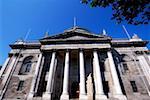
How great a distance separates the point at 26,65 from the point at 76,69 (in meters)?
9.04

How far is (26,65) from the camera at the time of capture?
94.2 feet

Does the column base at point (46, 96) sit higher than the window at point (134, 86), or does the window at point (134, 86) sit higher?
the window at point (134, 86)

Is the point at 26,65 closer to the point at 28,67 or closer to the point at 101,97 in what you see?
the point at 28,67

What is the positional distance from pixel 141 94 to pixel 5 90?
20522 mm

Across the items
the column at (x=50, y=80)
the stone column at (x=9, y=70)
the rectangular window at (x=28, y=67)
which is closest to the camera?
the column at (x=50, y=80)

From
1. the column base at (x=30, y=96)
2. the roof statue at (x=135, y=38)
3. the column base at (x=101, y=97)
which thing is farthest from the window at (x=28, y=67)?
the roof statue at (x=135, y=38)

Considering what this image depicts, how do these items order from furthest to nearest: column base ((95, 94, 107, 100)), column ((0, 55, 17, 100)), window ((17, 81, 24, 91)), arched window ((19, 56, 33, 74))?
1. arched window ((19, 56, 33, 74))
2. window ((17, 81, 24, 91))
3. column ((0, 55, 17, 100))
4. column base ((95, 94, 107, 100))

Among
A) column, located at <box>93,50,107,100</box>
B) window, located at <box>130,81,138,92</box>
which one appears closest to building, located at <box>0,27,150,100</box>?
column, located at <box>93,50,107,100</box>

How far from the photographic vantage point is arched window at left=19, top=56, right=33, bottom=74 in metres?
27.8

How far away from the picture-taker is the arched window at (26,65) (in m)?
27.8

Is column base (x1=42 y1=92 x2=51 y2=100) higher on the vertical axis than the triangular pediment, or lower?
lower

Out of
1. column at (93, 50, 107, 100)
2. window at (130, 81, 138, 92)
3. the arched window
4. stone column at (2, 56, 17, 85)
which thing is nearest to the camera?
column at (93, 50, 107, 100)

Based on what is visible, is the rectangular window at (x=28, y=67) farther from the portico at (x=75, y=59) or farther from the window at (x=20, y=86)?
the portico at (x=75, y=59)

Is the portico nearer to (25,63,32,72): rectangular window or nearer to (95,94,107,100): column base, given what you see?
(95,94,107,100): column base
